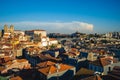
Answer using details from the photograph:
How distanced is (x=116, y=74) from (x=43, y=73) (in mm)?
13589

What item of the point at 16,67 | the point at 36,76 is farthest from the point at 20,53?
the point at 36,76

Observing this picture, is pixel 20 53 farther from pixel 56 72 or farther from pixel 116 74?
pixel 116 74

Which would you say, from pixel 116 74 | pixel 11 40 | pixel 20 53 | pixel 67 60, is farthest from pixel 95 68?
pixel 11 40

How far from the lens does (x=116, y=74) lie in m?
29.5

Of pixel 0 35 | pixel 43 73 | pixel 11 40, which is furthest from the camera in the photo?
pixel 0 35

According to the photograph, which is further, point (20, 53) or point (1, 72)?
point (20, 53)

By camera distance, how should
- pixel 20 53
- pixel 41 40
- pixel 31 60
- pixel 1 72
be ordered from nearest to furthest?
1. pixel 1 72
2. pixel 31 60
3. pixel 20 53
4. pixel 41 40

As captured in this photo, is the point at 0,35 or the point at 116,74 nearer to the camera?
the point at 116,74

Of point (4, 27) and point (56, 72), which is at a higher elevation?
point (4, 27)

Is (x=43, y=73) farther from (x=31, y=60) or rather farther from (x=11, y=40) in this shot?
(x=11, y=40)

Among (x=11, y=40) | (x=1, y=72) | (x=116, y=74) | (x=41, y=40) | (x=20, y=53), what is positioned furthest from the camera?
(x=41, y=40)

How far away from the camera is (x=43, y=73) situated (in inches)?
1272

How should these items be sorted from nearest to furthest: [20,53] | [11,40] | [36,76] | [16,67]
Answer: [36,76], [16,67], [20,53], [11,40]

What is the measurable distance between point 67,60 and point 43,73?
13276mm
